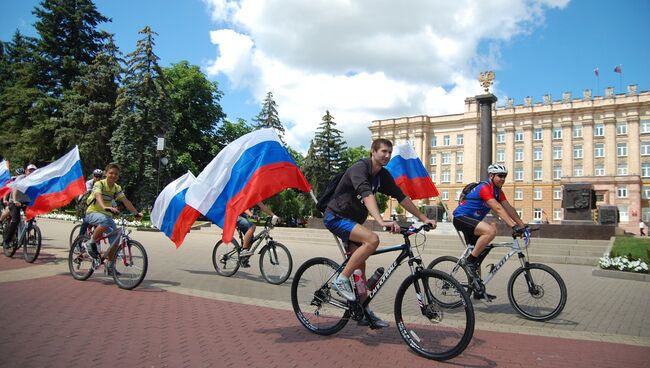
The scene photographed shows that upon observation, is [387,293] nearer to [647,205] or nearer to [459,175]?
[647,205]

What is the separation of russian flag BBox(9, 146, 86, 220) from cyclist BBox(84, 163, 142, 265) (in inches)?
87.9

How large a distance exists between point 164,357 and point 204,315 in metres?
1.73

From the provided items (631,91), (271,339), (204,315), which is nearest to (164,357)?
(271,339)

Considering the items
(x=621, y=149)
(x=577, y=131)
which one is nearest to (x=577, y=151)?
(x=577, y=131)

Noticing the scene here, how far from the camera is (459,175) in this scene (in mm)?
82375

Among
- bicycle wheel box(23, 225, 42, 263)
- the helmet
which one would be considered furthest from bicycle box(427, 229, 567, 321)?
bicycle wheel box(23, 225, 42, 263)

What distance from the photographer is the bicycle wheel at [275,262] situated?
8.98m

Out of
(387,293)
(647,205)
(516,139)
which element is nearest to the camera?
(387,293)

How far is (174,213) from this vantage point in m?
9.70

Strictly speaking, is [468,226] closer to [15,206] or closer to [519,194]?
[15,206]

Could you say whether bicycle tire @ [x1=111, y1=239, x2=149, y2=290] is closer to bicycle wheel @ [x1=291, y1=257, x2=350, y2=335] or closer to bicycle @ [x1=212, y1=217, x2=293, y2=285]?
bicycle @ [x1=212, y1=217, x2=293, y2=285]

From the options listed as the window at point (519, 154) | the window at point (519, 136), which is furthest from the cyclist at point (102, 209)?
the window at point (519, 136)

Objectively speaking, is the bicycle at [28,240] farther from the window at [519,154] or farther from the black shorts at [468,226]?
the window at [519,154]

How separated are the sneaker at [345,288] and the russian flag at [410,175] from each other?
21.2ft
